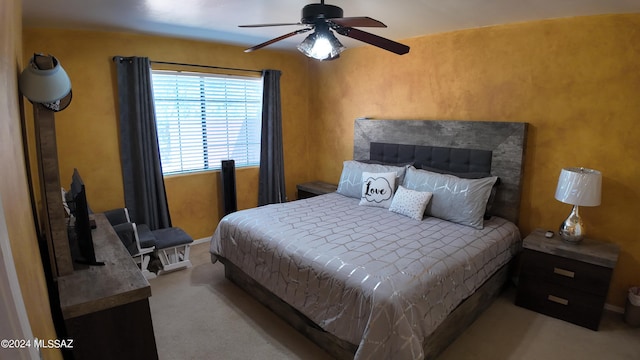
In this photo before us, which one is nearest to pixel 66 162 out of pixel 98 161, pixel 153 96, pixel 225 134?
pixel 98 161

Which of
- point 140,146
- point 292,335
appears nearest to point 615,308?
point 292,335

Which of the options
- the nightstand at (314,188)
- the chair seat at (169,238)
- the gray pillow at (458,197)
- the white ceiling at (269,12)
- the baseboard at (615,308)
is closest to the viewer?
the white ceiling at (269,12)

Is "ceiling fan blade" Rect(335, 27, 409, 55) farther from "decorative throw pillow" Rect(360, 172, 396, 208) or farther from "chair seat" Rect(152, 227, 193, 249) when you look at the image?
"chair seat" Rect(152, 227, 193, 249)

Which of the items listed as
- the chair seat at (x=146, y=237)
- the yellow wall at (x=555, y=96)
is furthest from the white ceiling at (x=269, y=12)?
the chair seat at (x=146, y=237)

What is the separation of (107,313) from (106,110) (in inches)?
99.6

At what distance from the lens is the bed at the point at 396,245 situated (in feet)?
6.43

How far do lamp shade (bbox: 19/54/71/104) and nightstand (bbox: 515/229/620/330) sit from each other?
11.0 feet

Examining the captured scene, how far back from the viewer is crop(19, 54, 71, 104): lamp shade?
1.61m

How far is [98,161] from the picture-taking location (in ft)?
11.5

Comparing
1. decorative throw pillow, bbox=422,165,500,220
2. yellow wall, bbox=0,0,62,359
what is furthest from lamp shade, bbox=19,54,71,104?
decorative throw pillow, bbox=422,165,500,220

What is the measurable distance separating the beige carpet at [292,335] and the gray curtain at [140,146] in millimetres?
1095

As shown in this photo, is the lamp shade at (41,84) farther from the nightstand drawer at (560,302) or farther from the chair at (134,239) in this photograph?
the nightstand drawer at (560,302)

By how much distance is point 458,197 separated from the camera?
3016 millimetres

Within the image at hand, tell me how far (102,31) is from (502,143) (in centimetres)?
405
